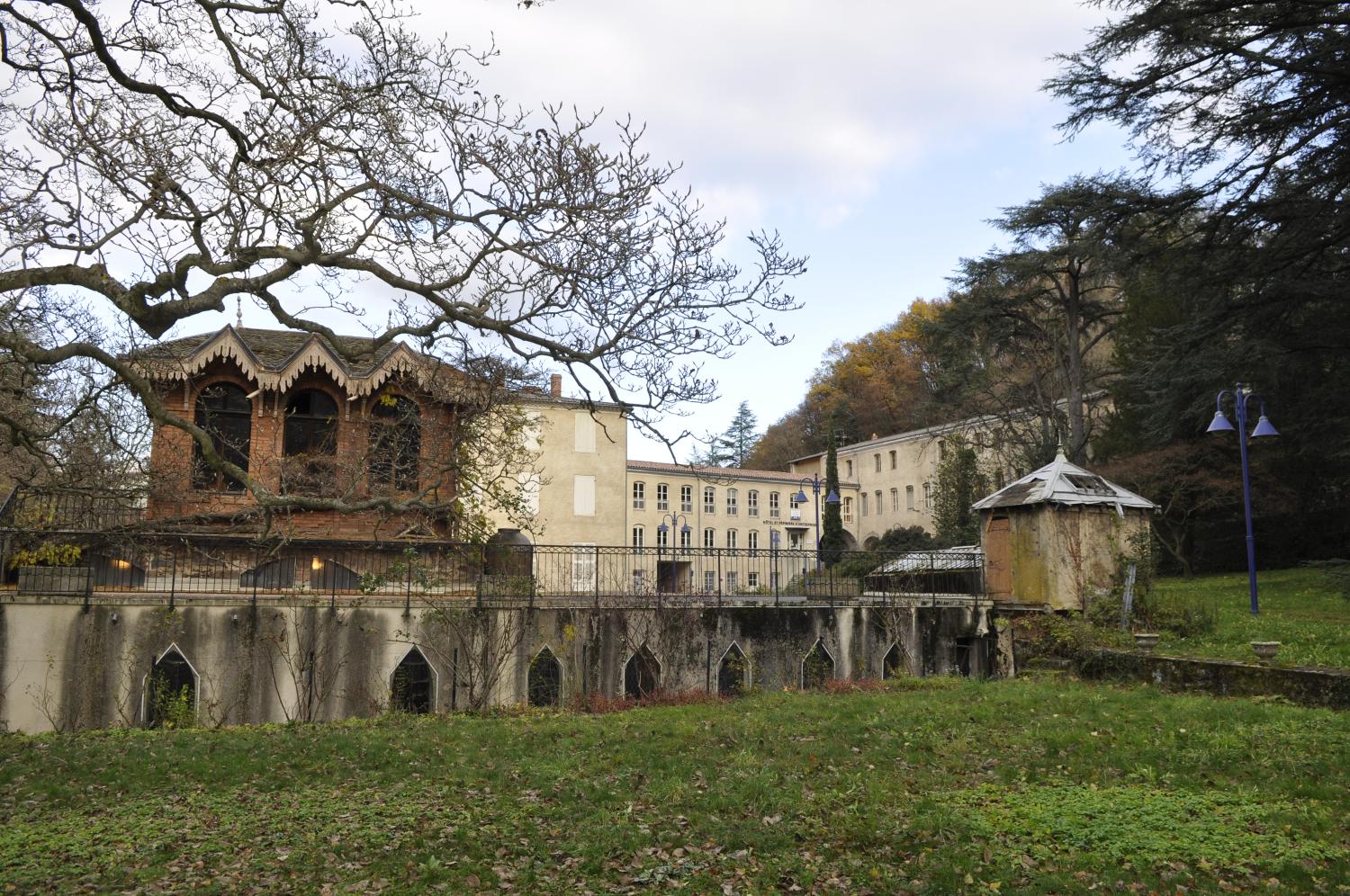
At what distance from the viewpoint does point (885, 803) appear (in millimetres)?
8898

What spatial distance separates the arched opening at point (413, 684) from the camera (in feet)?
57.8

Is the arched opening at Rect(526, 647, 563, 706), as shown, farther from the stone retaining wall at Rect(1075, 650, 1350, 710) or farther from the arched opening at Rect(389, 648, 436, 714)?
the stone retaining wall at Rect(1075, 650, 1350, 710)

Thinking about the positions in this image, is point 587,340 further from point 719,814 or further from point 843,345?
point 843,345

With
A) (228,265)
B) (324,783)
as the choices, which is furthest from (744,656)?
(228,265)

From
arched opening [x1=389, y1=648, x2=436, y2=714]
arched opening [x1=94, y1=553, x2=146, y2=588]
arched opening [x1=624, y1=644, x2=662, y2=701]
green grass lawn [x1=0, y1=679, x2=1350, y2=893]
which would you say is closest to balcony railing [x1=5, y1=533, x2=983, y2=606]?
arched opening [x1=94, y1=553, x2=146, y2=588]

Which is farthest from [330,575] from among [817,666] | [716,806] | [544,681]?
[716,806]

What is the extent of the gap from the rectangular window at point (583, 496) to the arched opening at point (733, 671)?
22.8 metres

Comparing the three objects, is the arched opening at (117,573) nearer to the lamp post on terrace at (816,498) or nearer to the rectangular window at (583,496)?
the lamp post on terrace at (816,498)

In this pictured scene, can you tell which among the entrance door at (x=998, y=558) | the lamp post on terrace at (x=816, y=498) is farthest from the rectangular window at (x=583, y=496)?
the entrance door at (x=998, y=558)

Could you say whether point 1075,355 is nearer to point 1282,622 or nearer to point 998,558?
point 998,558

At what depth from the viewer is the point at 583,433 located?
42562 mm

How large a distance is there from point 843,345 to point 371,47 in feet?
219

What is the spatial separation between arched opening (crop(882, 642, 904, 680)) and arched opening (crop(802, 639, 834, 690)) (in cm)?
135

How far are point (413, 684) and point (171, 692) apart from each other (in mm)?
3964
